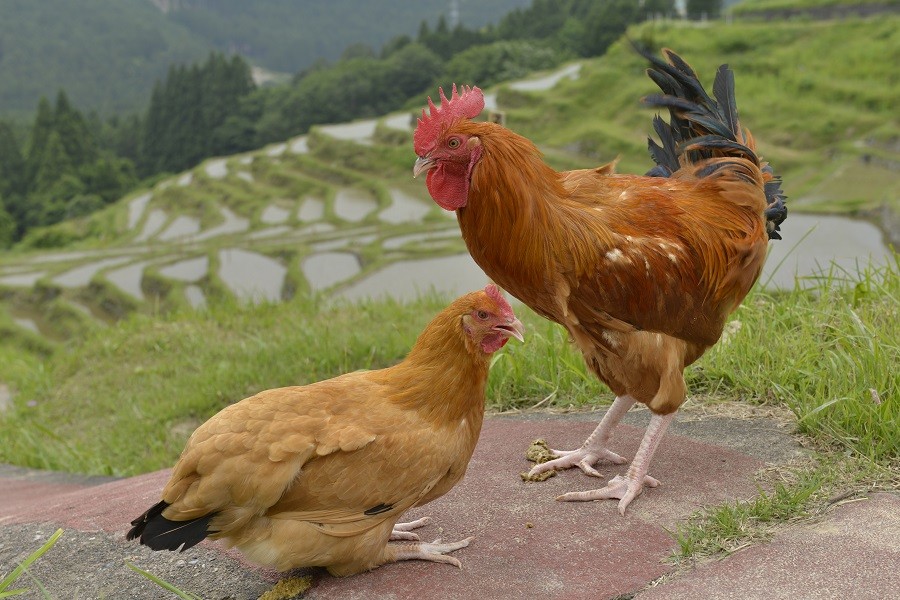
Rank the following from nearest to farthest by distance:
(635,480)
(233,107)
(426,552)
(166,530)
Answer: (166,530), (426,552), (635,480), (233,107)

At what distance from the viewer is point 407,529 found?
3314 mm

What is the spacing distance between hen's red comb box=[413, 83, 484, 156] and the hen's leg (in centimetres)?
152

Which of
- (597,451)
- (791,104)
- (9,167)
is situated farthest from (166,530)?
(9,167)

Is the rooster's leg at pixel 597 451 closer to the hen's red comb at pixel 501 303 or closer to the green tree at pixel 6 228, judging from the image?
the hen's red comb at pixel 501 303

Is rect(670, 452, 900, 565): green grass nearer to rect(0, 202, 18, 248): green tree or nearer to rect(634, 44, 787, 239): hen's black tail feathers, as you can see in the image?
rect(634, 44, 787, 239): hen's black tail feathers

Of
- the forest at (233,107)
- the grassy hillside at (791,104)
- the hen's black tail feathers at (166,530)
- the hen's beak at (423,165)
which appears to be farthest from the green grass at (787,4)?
the hen's black tail feathers at (166,530)

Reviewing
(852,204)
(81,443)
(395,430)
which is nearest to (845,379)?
(395,430)

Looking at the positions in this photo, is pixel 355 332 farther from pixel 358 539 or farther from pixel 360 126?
pixel 360 126

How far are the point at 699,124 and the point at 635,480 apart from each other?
5.58ft

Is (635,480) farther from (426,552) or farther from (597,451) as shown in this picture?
(426,552)

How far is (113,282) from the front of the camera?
23938 mm

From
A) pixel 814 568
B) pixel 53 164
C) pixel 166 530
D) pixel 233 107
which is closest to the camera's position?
pixel 166 530

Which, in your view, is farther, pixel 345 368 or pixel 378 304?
pixel 378 304

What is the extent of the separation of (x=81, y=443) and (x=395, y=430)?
4.49m
